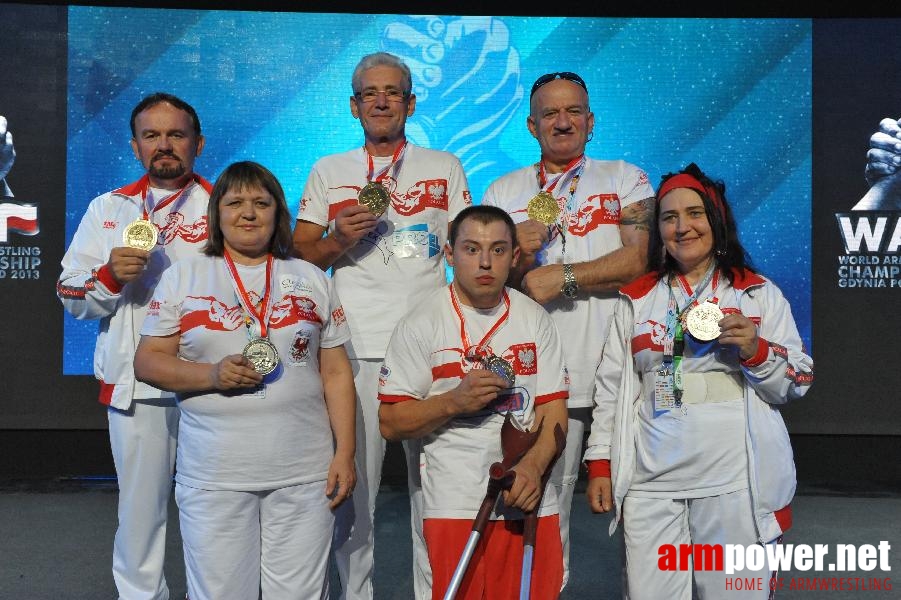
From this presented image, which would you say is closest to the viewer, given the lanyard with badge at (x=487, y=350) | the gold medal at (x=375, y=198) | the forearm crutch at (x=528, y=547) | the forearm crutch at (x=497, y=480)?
the forearm crutch at (x=497, y=480)

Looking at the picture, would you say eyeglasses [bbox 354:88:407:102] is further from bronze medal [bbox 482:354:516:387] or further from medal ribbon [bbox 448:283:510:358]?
bronze medal [bbox 482:354:516:387]

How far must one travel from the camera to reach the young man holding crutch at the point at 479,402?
2.58 m

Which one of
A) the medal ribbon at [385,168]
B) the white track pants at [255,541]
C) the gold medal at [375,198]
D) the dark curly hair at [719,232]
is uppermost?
the medal ribbon at [385,168]

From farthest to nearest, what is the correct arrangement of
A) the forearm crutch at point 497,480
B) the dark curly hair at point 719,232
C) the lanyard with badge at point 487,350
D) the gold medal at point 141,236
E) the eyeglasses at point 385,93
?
the eyeglasses at point 385,93
the gold medal at point 141,236
the dark curly hair at point 719,232
the lanyard with badge at point 487,350
the forearm crutch at point 497,480

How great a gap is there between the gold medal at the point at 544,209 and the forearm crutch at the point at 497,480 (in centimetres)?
82

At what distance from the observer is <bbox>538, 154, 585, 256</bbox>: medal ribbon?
129 inches

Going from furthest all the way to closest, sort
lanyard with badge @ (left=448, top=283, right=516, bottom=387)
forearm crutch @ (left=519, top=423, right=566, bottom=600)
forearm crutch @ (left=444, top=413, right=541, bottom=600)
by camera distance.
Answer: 1. lanyard with badge @ (left=448, top=283, right=516, bottom=387)
2. forearm crutch @ (left=519, top=423, right=566, bottom=600)
3. forearm crutch @ (left=444, top=413, right=541, bottom=600)

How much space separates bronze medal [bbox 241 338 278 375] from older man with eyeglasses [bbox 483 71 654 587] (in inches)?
36.2

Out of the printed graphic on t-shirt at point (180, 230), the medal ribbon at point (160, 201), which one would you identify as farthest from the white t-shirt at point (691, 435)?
the medal ribbon at point (160, 201)

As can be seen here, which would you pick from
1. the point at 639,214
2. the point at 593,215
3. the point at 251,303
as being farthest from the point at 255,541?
the point at 639,214

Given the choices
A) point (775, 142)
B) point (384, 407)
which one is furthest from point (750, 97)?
point (384, 407)

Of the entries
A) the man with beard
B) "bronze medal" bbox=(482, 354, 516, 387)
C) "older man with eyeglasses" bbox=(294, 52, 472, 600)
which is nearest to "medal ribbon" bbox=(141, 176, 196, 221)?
the man with beard

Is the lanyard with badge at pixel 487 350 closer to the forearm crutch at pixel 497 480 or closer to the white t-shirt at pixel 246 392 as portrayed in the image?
the forearm crutch at pixel 497 480

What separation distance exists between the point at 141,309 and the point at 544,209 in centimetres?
145
